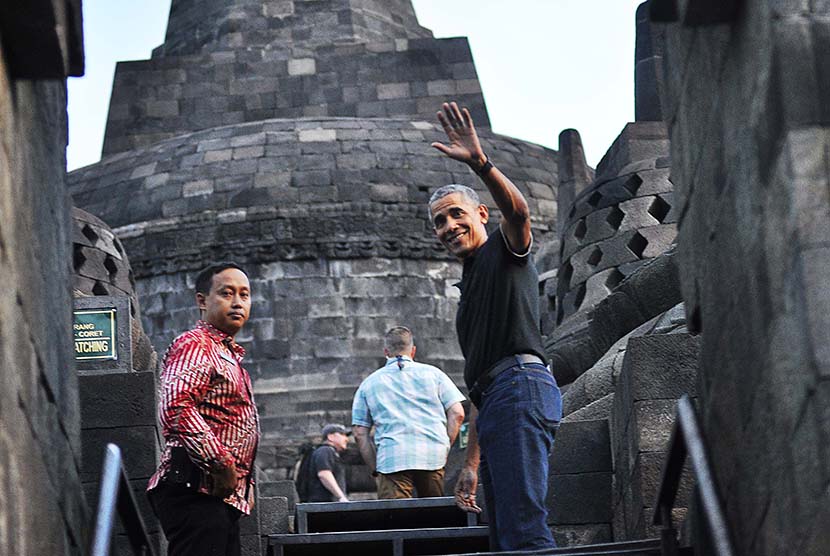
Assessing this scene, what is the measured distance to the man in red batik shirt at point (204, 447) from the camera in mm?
7414

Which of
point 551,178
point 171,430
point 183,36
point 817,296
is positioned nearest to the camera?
point 817,296

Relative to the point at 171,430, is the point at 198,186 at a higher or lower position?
higher

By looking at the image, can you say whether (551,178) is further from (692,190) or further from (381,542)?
(692,190)

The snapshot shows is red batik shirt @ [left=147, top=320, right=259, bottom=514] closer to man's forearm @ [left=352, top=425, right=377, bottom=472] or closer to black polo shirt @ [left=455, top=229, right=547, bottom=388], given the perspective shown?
black polo shirt @ [left=455, top=229, right=547, bottom=388]

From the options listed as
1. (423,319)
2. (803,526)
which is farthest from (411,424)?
(423,319)

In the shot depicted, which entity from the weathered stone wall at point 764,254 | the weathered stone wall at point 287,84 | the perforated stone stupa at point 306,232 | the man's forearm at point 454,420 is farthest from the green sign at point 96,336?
the weathered stone wall at point 287,84

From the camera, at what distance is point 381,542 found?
9195 mm

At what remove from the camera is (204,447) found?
7.42m

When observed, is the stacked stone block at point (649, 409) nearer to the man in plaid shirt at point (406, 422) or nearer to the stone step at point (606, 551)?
the stone step at point (606, 551)

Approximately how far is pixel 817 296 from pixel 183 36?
30386 mm

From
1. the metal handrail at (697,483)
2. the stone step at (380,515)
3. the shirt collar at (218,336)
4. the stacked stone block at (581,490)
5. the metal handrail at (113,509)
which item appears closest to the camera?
the metal handrail at (697,483)

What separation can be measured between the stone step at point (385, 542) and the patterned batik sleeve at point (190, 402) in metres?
1.61

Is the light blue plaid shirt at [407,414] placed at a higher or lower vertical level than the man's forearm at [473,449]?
higher

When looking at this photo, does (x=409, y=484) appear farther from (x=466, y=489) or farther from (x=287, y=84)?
(x=287, y=84)
